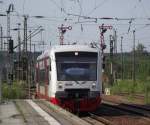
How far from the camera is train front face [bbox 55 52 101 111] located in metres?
26.3

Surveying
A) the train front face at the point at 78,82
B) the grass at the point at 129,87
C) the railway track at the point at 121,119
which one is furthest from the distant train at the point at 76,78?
the grass at the point at 129,87

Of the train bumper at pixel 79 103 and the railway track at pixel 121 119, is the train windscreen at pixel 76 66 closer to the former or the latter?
the train bumper at pixel 79 103

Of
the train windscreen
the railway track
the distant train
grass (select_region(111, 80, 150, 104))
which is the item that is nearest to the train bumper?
the distant train

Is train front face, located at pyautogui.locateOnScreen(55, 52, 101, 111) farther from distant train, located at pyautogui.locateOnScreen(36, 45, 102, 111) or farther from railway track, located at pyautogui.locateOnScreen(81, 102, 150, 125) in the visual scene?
railway track, located at pyautogui.locateOnScreen(81, 102, 150, 125)

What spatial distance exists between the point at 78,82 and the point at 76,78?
208 millimetres

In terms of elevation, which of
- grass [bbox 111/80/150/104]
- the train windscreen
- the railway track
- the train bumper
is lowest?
the railway track

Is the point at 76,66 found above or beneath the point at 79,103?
above

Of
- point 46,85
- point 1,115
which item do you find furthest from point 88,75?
point 1,115

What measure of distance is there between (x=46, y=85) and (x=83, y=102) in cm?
397

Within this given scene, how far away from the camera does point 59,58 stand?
1054 inches

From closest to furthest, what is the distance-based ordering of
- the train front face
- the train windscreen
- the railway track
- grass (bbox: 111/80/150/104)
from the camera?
the railway track < the train front face < the train windscreen < grass (bbox: 111/80/150/104)

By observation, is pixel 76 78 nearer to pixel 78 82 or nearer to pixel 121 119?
pixel 78 82

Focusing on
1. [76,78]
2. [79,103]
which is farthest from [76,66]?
[79,103]

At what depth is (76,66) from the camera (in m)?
26.5
